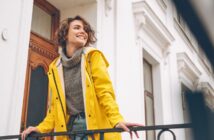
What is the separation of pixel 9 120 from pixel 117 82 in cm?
238

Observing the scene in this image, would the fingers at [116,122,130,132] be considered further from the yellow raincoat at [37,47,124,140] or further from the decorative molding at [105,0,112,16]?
the decorative molding at [105,0,112,16]

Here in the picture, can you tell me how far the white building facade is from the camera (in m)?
0.99

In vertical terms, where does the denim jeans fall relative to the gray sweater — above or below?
below

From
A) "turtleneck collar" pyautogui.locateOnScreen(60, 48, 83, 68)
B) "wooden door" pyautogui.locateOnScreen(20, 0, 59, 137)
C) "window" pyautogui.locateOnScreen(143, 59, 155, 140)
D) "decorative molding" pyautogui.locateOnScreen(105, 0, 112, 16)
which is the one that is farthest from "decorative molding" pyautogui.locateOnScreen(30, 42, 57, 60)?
"window" pyautogui.locateOnScreen(143, 59, 155, 140)

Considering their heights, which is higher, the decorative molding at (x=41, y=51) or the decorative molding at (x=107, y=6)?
the decorative molding at (x=107, y=6)

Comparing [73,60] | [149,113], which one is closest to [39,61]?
[73,60]

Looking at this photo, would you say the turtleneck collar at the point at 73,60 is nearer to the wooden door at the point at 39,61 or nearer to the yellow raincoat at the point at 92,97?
the yellow raincoat at the point at 92,97

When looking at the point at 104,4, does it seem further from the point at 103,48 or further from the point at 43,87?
the point at 43,87

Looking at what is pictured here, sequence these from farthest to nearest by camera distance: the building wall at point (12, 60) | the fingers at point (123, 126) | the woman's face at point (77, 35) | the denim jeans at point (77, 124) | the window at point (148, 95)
Answer: 1. the window at point (148, 95)
2. the building wall at point (12, 60)
3. the woman's face at point (77, 35)
4. the denim jeans at point (77, 124)
5. the fingers at point (123, 126)

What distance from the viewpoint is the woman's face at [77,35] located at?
8.48ft

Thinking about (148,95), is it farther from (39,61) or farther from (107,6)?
(39,61)

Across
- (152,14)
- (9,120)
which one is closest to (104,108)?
(9,120)

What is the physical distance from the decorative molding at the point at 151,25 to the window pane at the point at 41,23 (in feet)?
7.07

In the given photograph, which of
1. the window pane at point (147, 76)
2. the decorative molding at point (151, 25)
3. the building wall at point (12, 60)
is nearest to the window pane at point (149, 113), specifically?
the window pane at point (147, 76)
